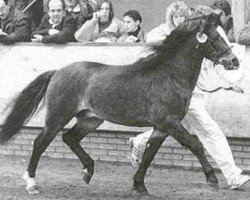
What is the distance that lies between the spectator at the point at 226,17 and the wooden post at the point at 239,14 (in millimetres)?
141

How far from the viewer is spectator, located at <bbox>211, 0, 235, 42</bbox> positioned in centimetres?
997

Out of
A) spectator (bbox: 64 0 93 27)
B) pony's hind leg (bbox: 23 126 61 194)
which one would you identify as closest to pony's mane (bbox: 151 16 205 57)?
pony's hind leg (bbox: 23 126 61 194)

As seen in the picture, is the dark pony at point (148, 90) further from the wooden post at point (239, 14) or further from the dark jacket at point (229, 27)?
the dark jacket at point (229, 27)

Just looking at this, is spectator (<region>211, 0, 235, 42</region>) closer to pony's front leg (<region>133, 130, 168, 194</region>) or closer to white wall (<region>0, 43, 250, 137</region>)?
white wall (<region>0, 43, 250, 137</region>)

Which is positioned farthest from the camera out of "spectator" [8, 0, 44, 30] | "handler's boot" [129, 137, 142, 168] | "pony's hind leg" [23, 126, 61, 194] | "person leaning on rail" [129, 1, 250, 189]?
"spectator" [8, 0, 44, 30]

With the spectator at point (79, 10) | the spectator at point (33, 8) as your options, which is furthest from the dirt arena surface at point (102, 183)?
the spectator at point (33, 8)

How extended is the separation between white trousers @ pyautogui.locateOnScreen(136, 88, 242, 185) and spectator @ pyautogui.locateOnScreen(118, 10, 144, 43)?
1.70 meters

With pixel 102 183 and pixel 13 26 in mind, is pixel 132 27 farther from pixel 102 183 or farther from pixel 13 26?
pixel 102 183

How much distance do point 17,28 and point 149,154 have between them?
347 centimetres

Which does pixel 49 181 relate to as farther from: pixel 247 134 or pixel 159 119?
pixel 247 134

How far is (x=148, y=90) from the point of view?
819 centimetres

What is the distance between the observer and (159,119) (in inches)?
320

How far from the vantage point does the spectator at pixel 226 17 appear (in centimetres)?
997

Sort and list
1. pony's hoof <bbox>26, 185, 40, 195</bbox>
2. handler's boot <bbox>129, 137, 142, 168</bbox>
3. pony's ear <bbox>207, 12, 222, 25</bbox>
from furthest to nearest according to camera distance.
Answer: handler's boot <bbox>129, 137, 142, 168</bbox> < pony's hoof <bbox>26, 185, 40, 195</bbox> < pony's ear <bbox>207, 12, 222, 25</bbox>
